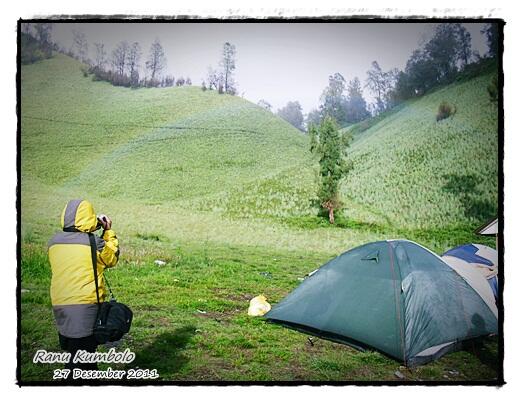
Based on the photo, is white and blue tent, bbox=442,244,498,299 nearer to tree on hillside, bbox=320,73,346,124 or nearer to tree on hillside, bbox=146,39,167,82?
tree on hillside, bbox=320,73,346,124

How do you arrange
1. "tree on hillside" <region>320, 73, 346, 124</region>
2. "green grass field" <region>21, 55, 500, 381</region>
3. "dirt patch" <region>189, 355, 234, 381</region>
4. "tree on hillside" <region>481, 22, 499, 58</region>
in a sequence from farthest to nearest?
1. "tree on hillside" <region>320, 73, 346, 124</region>
2. "tree on hillside" <region>481, 22, 499, 58</region>
3. "green grass field" <region>21, 55, 500, 381</region>
4. "dirt patch" <region>189, 355, 234, 381</region>

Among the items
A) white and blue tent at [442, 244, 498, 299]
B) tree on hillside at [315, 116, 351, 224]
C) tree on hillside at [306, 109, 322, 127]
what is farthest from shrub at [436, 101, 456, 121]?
white and blue tent at [442, 244, 498, 299]

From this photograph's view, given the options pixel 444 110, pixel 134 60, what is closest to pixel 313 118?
pixel 444 110

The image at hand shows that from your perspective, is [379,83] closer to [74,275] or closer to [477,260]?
[477,260]

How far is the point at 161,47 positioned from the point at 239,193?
10166mm

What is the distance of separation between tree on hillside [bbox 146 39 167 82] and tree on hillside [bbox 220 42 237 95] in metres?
1.20

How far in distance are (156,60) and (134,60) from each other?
48cm

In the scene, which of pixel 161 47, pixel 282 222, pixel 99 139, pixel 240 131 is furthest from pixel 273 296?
pixel 240 131

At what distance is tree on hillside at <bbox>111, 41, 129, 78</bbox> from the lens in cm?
879

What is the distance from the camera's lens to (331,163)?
17453 millimetres

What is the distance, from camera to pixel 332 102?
1254 centimetres

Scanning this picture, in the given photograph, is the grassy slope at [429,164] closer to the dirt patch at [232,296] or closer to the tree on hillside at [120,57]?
the dirt patch at [232,296]

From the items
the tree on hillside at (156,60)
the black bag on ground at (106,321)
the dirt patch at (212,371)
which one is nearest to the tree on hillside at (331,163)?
the tree on hillside at (156,60)
